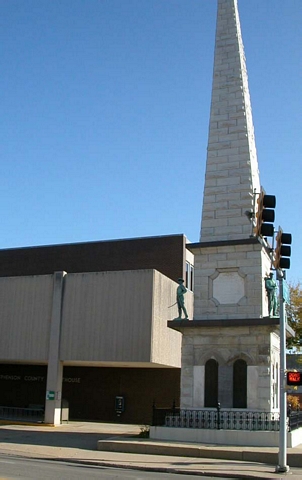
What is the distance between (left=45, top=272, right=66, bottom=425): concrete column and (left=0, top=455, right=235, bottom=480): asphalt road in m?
15.0

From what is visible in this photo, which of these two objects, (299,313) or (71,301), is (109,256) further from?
(299,313)

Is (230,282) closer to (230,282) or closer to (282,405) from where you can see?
(230,282)

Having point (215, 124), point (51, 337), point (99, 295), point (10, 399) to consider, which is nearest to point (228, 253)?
point (215, 124)

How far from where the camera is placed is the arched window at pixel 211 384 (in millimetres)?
22125

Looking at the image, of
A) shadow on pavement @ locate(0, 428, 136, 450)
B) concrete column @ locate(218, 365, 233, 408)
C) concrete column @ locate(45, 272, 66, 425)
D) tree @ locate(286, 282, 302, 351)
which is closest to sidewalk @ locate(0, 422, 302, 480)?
shadow on pavement @ locate(0, 428, 136, 450)

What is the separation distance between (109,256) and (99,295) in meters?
8.50

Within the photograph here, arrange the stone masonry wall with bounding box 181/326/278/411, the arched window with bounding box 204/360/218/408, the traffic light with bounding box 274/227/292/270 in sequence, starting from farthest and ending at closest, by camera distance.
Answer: the arched window with bounding box 204/360/218/408 < the stone masonry wall with bounding box 181/326/278/411 < the traffic light with bounding box 274/227/292/270

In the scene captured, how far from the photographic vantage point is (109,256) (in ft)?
138

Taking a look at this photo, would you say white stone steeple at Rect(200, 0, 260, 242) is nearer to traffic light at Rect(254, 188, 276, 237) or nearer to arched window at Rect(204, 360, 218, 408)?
arched window at Rect(204, 360, 218, 408)

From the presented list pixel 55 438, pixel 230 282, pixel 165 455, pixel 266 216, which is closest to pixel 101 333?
pixel 55 438

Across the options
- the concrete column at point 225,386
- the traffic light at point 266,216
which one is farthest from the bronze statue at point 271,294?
the traffic light at point 266,216

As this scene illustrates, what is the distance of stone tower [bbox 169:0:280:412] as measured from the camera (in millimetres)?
21922

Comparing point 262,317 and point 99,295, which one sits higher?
point 99,295

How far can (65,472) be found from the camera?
15.1 metres
